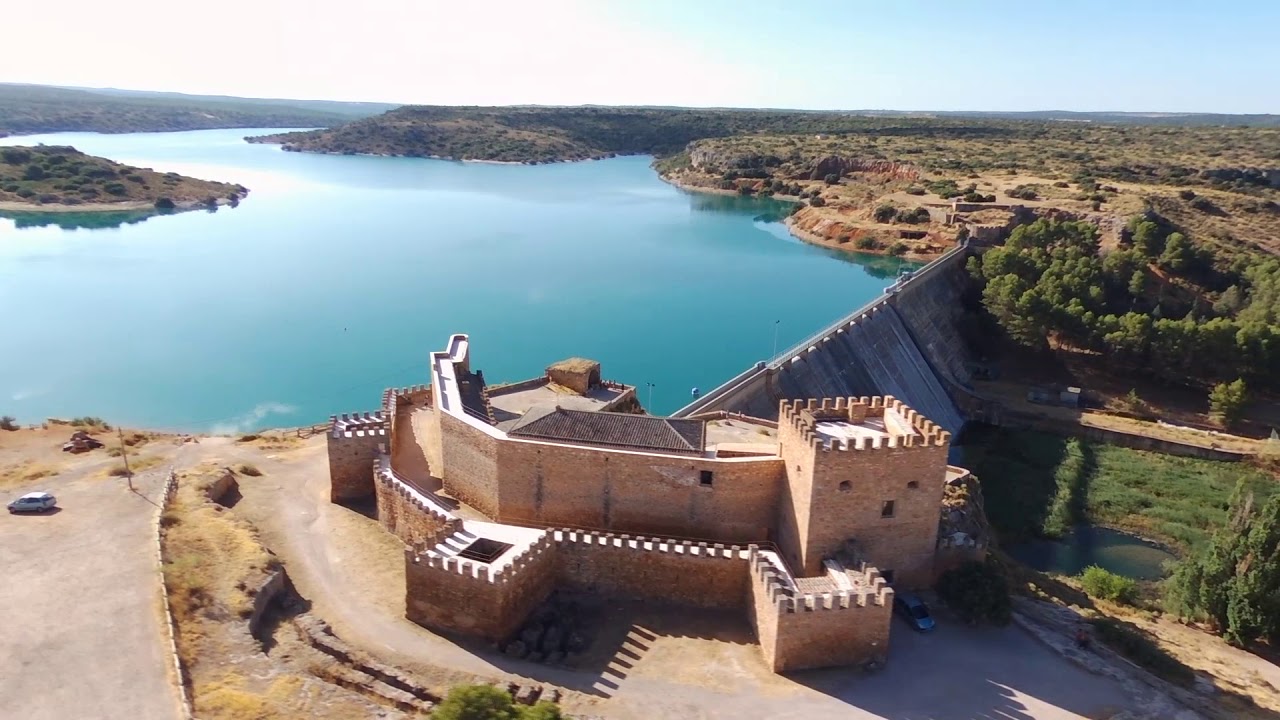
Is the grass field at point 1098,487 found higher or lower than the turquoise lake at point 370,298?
lower

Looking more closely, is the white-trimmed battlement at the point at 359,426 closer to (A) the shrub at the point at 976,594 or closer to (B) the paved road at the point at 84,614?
(B) the paved road at the point at 84,614

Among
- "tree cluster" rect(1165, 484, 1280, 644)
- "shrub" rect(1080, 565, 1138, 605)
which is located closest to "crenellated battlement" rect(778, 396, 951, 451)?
"tree cluster" rect(1165, 484, 1280, 644)

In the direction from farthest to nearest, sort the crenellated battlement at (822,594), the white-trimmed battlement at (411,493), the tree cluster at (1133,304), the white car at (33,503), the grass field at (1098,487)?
the tree cluster at (1133,304) → the grass field at (1098,487) → the white car at (33,503) → the white-trimmed battlement at (411,493) → the crenellated battlement at (822,594)

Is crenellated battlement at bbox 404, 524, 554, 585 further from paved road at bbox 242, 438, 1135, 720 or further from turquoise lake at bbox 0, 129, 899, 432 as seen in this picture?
turquoise lake at bbox 0, 129, 899, 432

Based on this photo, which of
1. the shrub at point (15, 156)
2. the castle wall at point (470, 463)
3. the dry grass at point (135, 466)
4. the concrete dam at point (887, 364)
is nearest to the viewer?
the castle wall at point (470, 463)

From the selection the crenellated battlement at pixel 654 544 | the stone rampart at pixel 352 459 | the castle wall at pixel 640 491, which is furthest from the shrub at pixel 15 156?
the crenellated battlement at pixel 654 544

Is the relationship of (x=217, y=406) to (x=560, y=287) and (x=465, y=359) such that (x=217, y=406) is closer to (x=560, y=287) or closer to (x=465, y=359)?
(x=465, y=359)

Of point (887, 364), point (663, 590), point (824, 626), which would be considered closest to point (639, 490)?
point (663, 590)

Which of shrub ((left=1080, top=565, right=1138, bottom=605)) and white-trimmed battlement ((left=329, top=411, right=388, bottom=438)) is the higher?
white-trimmed battlement ((left=329, top=411, right=388, bottom=438))
